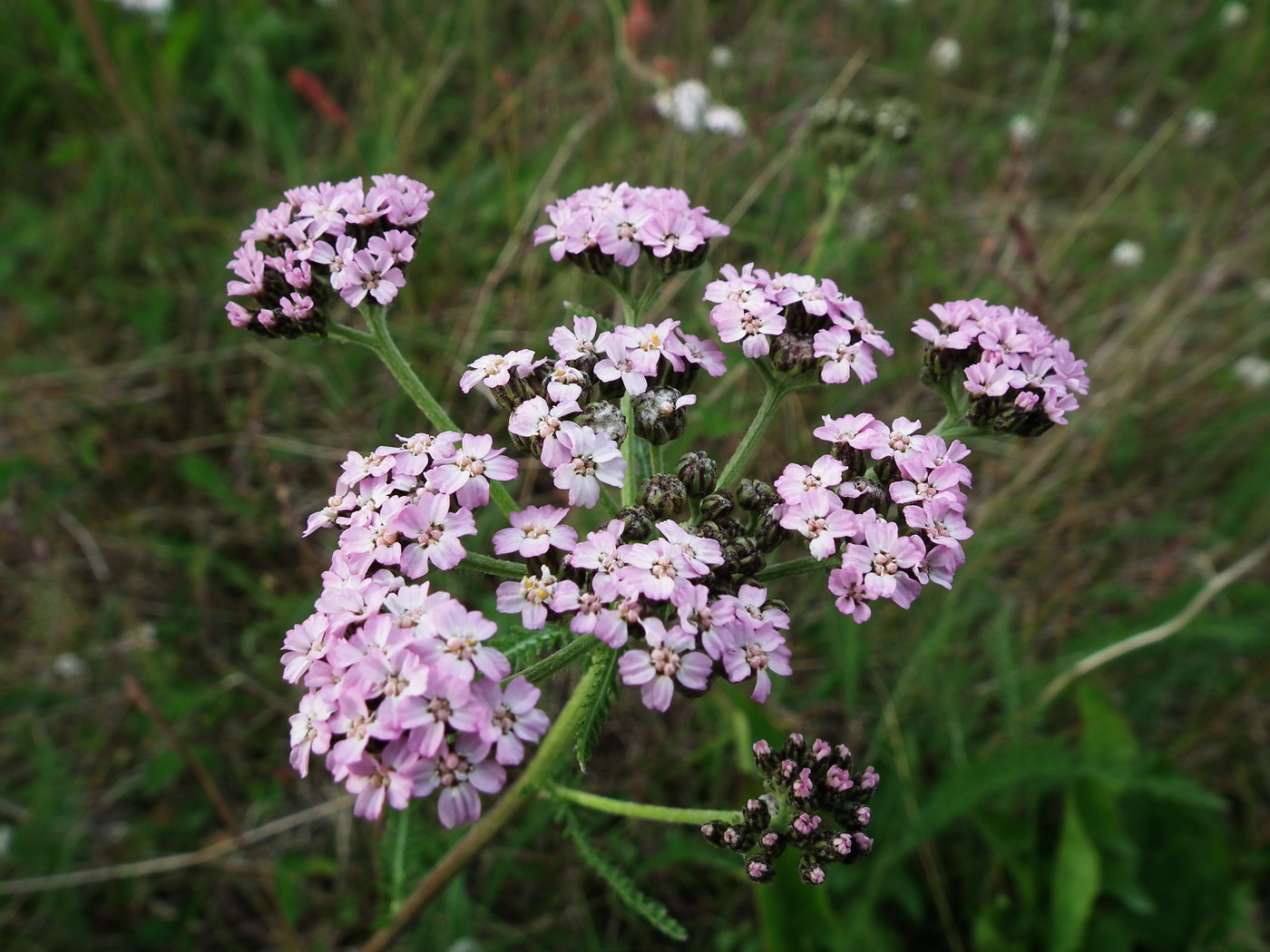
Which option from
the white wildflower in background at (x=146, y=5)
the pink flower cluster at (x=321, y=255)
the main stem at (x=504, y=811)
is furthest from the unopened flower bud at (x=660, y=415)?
the white wildflower in background at (x=146, y=5)

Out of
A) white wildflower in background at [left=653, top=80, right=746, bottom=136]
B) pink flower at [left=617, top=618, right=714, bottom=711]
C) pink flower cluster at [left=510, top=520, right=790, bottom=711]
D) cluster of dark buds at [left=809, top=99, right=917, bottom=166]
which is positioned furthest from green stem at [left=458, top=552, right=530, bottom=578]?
white wildflower in background at [left=653, top=80, right=746, bottom=136]

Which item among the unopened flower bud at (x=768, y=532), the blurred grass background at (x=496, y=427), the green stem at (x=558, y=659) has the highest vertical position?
the unopened flower bud at (x=768, y=532)

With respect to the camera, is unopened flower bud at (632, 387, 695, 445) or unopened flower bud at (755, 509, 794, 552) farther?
unopened flower bud at (632, 387, 695, 445)

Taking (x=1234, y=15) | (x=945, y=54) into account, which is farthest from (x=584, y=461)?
(x=1234, y=15)

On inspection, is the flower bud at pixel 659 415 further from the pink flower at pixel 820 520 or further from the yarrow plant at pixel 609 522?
the pink flower at pixel 820 520

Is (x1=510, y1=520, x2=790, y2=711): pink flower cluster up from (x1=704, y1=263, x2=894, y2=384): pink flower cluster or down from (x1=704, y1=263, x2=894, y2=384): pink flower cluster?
down

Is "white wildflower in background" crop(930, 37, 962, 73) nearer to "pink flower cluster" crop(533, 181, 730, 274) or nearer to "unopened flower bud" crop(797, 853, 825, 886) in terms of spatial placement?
"pink flower cluster" crop(533, 181, 730, 274)

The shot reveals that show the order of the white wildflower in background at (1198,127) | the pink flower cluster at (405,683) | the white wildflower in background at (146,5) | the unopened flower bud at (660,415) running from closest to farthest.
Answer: the pink flower cluster at (405,683), the unopened flower bud at (660,415), the white wildflower in background at (146,5), the white wildflower in background at (1198,127)

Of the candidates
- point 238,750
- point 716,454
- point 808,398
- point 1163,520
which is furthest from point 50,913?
point 1163,520
